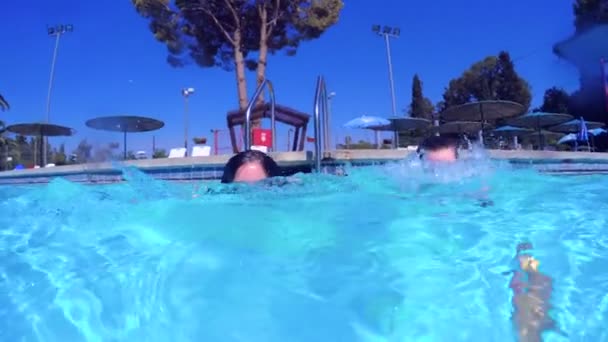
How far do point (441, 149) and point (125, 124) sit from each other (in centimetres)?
1010

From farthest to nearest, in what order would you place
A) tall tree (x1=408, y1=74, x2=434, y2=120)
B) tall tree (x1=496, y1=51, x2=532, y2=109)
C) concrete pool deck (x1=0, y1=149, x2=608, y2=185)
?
tall tree (x1=408, y1=74, x2=434, y2=120) < tall tree (x1=496, y1=51, x2=532, y2=109) < concrete pool deck (x1=0, y1=149, x2=608, y2=185)

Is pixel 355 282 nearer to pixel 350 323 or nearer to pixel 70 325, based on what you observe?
pixel 350 323

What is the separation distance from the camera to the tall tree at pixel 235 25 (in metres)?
16.7

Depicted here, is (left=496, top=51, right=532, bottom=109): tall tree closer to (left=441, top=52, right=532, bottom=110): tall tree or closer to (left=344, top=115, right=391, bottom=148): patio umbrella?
(left=441, top=52, right=532, bottom=110): tall tree

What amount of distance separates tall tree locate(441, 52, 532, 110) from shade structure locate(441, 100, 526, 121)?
25.4 metres

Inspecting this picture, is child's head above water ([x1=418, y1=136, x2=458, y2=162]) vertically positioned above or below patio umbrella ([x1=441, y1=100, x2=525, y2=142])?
below

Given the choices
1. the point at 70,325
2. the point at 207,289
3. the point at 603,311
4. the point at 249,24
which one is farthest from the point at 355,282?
the point at 249,24

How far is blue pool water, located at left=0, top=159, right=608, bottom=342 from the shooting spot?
198cm

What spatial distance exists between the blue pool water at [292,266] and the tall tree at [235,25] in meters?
13.2

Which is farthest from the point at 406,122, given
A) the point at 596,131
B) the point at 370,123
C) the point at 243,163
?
the point at 243,163

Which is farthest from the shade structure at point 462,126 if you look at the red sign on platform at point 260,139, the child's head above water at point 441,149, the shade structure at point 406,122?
the child's head above water at point 441,149

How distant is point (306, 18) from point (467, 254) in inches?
642

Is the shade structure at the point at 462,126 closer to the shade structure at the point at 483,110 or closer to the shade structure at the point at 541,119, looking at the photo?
the shade structure at the point at 541,119

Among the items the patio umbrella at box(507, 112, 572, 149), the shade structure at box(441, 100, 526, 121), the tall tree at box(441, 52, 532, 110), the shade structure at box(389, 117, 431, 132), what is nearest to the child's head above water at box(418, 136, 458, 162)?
the shade structure at box(441, 100, 526, 121)
